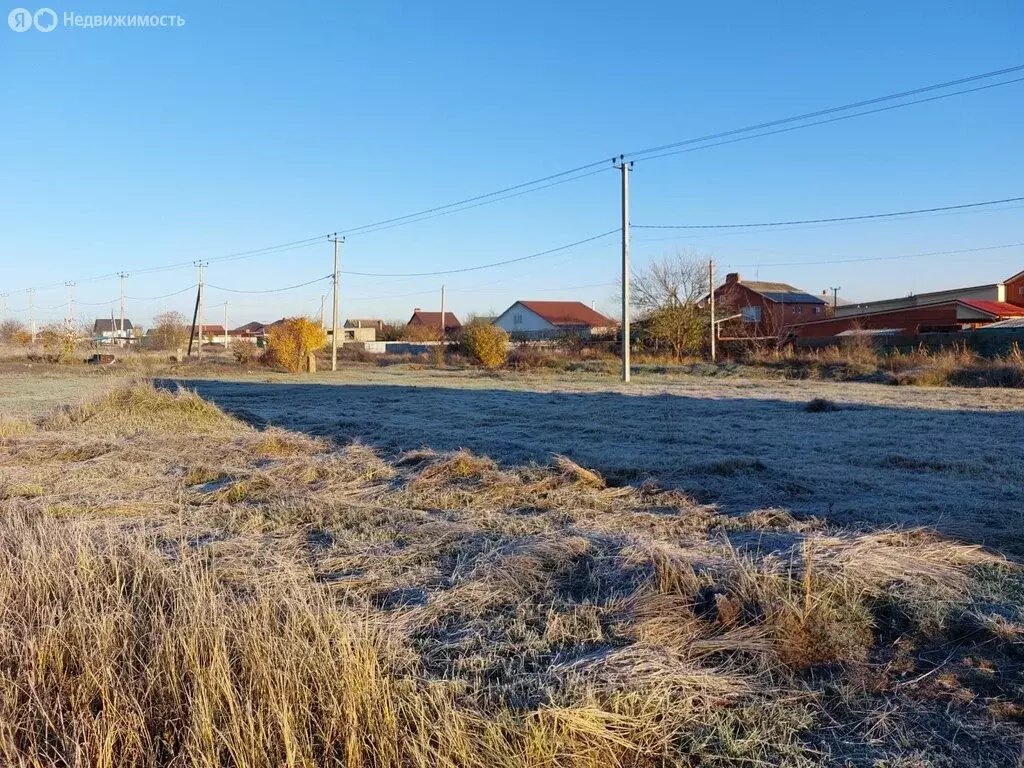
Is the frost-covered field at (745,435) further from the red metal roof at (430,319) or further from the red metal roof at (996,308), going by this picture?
the red metal roof at (430,319)

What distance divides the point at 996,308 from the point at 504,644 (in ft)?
167

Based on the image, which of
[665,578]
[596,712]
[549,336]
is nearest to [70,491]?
[665,578]

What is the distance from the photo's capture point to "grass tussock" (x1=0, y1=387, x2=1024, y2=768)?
9.65ft

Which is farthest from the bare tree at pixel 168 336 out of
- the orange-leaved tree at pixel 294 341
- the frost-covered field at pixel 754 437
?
the frost-covered field at pixel 754 437

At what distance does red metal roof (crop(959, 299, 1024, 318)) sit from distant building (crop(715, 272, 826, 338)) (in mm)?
11151

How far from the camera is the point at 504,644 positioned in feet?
12.4

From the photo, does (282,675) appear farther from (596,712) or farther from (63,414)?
(63,414)

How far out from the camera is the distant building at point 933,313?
43.3 m

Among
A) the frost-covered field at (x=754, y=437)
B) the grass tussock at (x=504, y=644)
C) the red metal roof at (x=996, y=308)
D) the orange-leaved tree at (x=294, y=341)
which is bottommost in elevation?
the grass tussock at (x=504, y=644)

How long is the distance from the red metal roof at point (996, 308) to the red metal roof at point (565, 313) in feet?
122

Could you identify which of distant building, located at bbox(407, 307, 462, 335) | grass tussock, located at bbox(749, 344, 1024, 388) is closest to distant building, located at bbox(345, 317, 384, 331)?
distant building, located at bbox(407, 307, 462, 335)

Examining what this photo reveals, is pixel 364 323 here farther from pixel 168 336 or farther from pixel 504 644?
pixel 504 644

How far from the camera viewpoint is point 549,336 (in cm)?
5550

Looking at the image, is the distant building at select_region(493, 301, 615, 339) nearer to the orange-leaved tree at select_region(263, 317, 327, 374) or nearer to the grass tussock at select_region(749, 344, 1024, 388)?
the orange-leaved tree at select_region(263, 317, 327, 374)
